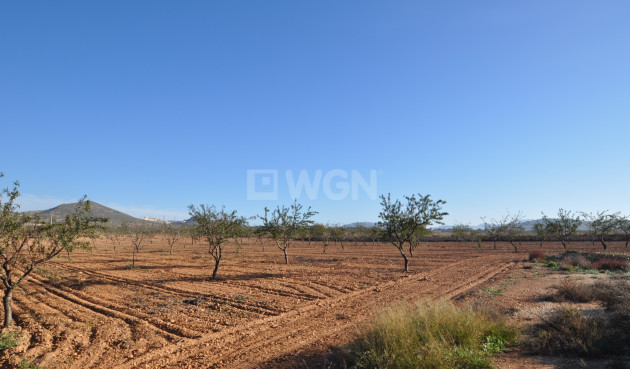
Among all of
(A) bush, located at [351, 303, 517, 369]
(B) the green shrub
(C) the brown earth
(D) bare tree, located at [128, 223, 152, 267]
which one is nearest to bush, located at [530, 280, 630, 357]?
(A) bush, located at [351, 303, 517, 369]

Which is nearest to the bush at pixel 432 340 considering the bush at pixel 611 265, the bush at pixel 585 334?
the bush at pixel 585 334

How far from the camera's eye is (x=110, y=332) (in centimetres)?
956

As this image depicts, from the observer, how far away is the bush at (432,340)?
19.2 feet

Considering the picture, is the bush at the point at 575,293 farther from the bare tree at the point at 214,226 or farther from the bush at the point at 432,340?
the bare tree at the point at 214,226

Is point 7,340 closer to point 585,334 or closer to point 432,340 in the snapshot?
point 432,340

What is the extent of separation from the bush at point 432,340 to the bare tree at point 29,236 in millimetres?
8813

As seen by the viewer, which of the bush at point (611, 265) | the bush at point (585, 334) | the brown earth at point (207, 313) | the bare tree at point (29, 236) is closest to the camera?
the bush at point (585, 334)

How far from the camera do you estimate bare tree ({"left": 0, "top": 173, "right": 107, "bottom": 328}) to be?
9.68m

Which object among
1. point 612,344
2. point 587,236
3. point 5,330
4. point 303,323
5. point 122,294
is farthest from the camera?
point 587,236

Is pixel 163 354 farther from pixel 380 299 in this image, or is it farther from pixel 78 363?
pixel 380 299

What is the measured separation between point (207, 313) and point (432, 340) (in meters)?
8.35

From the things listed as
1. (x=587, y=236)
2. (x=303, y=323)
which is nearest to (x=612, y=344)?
(x=303, y=323)

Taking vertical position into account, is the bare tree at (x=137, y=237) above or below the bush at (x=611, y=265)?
above

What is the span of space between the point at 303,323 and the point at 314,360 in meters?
3.21
